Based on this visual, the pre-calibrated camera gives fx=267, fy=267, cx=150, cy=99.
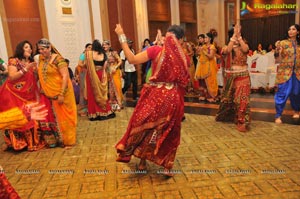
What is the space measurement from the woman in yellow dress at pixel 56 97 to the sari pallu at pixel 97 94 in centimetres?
121

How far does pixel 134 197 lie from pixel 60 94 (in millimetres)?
1672

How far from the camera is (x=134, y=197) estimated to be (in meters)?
2.16

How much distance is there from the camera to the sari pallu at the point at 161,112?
2.26 m

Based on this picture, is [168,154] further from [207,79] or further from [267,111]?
[207,79]

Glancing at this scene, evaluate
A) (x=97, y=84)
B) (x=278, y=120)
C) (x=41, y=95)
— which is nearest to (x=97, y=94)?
(x=97, y=84)

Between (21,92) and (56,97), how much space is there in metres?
0.45

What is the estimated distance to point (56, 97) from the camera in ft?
10.8

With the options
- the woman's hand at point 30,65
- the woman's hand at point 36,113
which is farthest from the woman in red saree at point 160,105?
the woman's hand at point 30,65

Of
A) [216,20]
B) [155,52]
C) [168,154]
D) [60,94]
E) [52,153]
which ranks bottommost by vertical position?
[52,153]

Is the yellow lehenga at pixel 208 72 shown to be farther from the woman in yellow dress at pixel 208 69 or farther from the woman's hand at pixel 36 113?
the woman's hand at pixel 36 113

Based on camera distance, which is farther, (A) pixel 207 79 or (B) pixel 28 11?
(B) pixel 28 11

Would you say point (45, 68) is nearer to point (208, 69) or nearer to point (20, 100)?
point (20, 100)

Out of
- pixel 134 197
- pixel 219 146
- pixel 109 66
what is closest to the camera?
pixel 134 197

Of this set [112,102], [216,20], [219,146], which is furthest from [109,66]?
[216,20]
